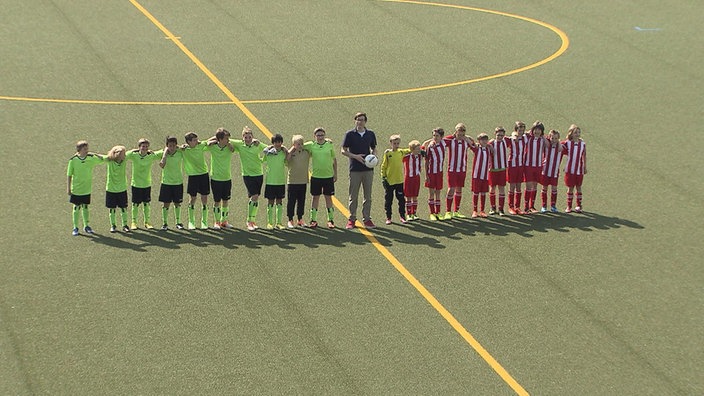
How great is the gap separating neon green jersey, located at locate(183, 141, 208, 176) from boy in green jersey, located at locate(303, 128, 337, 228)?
2.19 meters

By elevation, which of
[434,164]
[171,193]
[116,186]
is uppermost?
[434,164]

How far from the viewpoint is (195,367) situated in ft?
63.8

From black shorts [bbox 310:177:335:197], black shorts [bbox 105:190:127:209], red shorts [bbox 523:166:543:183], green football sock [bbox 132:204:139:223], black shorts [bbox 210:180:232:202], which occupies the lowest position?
green football sock [bbox 132:204:139:223]

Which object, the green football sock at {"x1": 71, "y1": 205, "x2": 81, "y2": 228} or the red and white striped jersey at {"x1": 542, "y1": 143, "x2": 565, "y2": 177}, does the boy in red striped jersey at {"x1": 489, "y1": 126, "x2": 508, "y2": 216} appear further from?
the green football sock at {"x1": 71, "y1": 205, "x2": 81, "y2": 228}

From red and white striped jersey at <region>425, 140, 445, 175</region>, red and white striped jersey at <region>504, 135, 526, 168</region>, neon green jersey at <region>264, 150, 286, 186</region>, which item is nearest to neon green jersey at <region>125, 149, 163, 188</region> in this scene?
neon green jersey at <region>264, 150, 286, 186</region>

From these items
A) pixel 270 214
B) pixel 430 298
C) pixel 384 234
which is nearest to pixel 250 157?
pixel 270 214

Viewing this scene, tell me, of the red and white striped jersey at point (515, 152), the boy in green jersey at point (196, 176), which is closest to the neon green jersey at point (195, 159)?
the boy in green jersey at point (196, 176)

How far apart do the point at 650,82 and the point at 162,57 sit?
610 inches

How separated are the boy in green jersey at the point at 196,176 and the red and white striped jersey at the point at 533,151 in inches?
284

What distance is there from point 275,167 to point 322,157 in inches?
40.4

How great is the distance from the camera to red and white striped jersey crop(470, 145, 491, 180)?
86.4 feet

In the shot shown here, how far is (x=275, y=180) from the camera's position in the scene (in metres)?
25.2

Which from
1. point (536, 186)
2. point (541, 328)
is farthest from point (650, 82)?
point (541, 328)

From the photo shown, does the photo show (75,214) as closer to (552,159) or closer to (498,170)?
(498,170)
